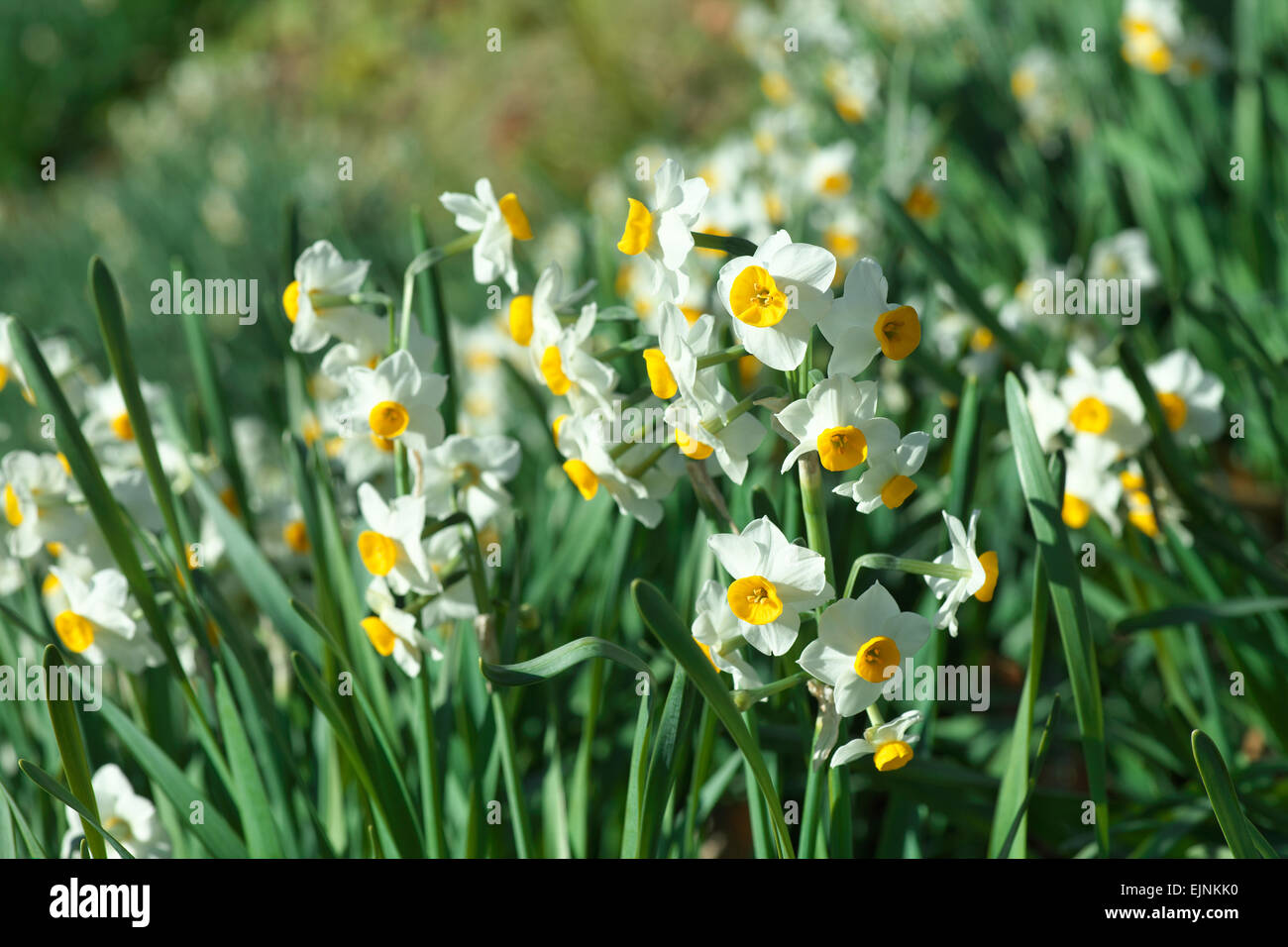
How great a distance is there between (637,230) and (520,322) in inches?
6.9

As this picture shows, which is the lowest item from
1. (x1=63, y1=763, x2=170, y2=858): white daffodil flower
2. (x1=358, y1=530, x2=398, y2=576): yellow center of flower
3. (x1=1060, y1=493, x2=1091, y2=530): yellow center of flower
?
(x1=63, y1=763, x2=170, y2=858): white daffodil flower

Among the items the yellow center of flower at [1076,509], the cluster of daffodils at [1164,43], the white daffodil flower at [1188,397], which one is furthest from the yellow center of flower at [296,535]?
the cluster of daffodils at [1164,43]

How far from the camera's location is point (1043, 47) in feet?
7.80

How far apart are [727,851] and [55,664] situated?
2.54 feet

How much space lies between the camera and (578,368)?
0.71 meters

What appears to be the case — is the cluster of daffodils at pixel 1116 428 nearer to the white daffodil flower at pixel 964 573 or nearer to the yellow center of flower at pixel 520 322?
the white daffodil flower at pixel 964 573

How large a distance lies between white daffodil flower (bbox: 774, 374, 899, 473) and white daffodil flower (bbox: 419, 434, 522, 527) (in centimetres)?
30

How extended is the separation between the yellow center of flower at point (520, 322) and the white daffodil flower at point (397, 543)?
17 centimetres

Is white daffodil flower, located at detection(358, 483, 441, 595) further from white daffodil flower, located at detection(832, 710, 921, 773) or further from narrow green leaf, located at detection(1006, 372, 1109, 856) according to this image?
narrow green leaf, located at detection(1006, 372, 1109, 856)

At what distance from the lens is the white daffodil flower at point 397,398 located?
2.44 ft

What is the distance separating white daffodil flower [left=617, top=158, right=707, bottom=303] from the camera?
0.64 m

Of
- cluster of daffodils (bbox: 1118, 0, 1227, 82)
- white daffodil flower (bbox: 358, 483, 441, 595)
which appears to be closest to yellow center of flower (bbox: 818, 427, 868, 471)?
white daffodil flower (bbox: 358, 483, 441, 595)
